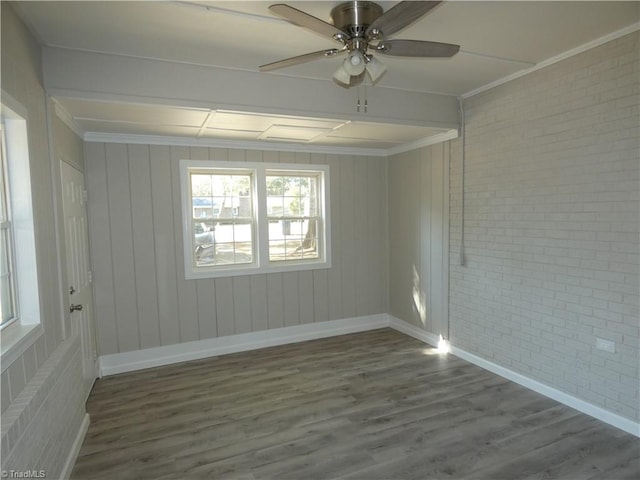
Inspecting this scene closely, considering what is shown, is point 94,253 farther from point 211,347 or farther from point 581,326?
point 581,326

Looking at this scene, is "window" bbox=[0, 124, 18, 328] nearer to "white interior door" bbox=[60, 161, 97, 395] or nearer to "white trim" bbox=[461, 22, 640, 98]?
"white interior door" bbox=[60, 161, 97, 395]

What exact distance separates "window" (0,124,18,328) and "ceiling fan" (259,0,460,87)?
4.94ft

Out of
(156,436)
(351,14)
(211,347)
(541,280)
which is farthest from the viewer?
(211,347)

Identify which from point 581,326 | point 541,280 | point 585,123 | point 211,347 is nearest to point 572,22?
point 585,123

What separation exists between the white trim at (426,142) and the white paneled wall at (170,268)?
0.37 metres

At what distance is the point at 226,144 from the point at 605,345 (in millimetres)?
3956

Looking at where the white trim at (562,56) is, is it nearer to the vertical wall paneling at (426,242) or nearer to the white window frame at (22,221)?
the vertical wall paneling at (426,242)

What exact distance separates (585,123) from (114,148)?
13.8 feet

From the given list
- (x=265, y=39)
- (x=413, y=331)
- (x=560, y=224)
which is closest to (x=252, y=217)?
(x=265, y=39)

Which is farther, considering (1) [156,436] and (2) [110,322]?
(2) [110,322]

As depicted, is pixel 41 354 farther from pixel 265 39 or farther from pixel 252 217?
pixel 252 217

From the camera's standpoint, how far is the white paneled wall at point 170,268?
12.8 feet

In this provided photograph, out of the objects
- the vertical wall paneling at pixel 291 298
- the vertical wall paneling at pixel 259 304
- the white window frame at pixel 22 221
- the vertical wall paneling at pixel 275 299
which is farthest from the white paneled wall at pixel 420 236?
the white window frame at pixel 22 221

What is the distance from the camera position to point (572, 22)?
2.48m
